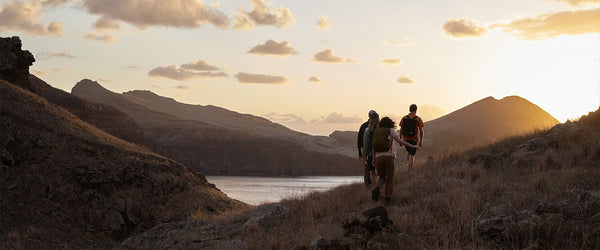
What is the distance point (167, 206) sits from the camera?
24031 mm

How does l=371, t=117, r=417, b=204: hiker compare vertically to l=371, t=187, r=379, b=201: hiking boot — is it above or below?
above

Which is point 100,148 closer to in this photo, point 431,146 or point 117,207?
point 117,207

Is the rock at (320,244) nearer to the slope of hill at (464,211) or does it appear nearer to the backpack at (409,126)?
the slope of hill at (464,211)

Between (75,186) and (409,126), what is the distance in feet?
57.5

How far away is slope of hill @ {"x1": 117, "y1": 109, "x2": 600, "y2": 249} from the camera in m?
7.65

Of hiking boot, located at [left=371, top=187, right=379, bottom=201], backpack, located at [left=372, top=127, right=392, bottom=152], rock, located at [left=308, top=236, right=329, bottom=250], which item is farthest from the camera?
hiking boot, located at [left=371, top=187, right=379, bottom=201]

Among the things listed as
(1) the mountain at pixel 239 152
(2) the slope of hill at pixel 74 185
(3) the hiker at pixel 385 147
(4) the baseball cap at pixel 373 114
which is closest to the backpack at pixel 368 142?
(4) the baseball cap at pixel 373 114

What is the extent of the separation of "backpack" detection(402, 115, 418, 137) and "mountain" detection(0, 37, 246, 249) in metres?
13.4

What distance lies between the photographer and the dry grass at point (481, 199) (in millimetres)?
7555

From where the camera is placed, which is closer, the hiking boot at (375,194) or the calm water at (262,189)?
the hiking boot at (375,194)

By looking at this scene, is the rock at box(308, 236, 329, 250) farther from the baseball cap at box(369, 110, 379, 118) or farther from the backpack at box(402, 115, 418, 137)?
the backpack at box(402, 115, 418, 137)

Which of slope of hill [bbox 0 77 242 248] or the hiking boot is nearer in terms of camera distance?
the hiking boot

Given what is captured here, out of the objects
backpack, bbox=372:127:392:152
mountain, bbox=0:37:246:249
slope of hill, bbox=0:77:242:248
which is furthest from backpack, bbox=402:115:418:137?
slope of hill, bbox=0:77:242:248

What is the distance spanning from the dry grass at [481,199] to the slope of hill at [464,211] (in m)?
0.02
